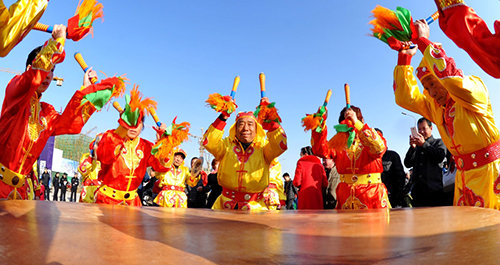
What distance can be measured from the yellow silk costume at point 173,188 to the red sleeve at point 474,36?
20.4ft

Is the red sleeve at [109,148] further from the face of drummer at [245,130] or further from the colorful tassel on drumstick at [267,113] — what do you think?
the colorful tassel on drumstick at [267,113]

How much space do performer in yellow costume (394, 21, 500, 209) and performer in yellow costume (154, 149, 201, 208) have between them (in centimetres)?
586

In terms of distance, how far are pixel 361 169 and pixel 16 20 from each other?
12.0ft

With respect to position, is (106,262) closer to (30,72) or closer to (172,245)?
(172,245)

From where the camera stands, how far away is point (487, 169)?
2.31m

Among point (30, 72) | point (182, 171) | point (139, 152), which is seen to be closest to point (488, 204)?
point (30, 72)

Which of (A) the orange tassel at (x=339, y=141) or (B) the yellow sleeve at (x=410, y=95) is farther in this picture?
(A) the orange tassel at (x=339, y=141)

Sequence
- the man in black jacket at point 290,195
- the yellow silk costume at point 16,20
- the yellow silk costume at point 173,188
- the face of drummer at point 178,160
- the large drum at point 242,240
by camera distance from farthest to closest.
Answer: the man in black jacket at point 290,195, the face of drummer at point 178,160, the yellow silk costume at point 173,188, the yellow silk costume at point 16,20, the large drum at point 242,240

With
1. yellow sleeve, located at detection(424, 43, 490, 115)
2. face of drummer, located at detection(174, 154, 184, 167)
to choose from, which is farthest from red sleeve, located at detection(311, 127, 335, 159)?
face of drummer, located at detection(174, 154, 184, 167)

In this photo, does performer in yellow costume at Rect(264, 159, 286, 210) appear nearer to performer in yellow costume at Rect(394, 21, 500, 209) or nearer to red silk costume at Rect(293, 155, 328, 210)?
red silk costume at Rect(293, 155, 328, 210)

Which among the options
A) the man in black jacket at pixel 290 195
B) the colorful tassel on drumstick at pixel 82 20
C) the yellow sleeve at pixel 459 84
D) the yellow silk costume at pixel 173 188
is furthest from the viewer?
the man in black jacket at pixel 290 195

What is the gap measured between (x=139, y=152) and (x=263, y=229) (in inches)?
144

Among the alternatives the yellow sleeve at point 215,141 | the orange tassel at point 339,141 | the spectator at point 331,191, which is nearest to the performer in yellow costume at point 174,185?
the spectator at point 331,191

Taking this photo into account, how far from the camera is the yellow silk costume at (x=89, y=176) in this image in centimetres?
767
